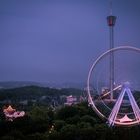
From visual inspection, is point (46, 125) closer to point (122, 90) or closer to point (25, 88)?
point (122, 90)

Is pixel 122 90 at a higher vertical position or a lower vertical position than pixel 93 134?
higher

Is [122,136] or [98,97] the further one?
[98,97]

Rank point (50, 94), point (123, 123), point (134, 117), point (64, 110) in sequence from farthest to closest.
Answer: point (50, 94) < point (64, 110) < point (134, 117) < point (123, 123)

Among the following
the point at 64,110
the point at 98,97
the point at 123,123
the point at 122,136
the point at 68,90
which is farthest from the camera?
the point at 68,90

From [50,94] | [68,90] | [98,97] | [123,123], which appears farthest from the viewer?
[68,90]

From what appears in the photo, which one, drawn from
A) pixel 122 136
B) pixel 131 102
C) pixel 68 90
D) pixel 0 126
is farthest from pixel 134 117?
pixel 68 90

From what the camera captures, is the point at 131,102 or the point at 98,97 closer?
the point at 131,102

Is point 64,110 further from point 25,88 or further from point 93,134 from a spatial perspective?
point 25,88

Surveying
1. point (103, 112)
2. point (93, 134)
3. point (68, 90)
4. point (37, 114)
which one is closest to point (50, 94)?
point (68, 90)

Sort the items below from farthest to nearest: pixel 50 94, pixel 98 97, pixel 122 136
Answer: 1. pixel 50 94
2. pixel 98 97
3. pixel 122 136
